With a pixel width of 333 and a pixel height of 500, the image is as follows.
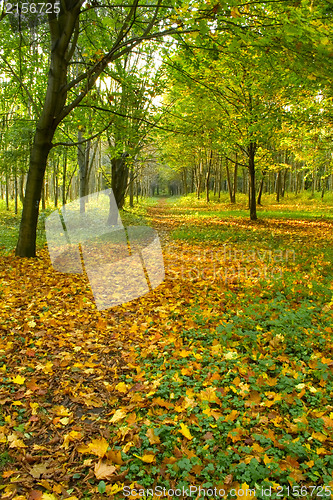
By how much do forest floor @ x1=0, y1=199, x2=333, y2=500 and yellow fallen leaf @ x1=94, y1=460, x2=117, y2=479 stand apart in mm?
10

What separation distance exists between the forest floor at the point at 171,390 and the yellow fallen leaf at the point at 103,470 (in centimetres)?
1

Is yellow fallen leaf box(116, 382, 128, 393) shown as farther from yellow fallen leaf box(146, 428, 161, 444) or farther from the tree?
the tree

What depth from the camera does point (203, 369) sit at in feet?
12.4

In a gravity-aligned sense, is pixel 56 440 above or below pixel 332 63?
below

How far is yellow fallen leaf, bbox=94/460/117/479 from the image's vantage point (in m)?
2.45

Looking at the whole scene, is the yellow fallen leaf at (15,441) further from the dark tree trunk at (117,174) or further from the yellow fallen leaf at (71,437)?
the dark tree trunk at (117,174)

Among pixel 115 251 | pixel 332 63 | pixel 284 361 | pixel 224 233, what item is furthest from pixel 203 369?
pixel 224 233

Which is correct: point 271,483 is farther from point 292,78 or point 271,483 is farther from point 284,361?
point 292,78

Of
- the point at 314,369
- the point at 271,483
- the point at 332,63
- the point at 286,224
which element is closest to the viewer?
the point at 271,483

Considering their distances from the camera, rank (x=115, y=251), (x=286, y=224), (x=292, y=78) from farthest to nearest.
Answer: (x=286, y=224) < (x=115, y=251) < (x=292, y=78)

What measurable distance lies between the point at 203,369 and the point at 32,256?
258 inches

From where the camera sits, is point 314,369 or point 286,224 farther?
point 286,224

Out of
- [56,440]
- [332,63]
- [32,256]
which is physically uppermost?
[332,63]

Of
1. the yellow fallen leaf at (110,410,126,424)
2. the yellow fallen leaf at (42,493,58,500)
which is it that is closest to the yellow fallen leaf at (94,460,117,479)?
the yellow fallen leaf at (42,493,58,500)
